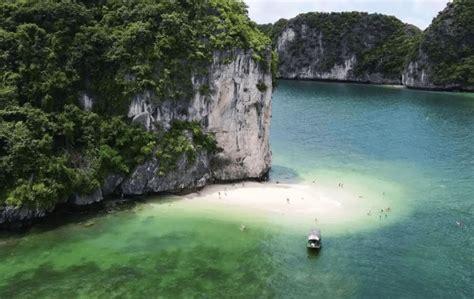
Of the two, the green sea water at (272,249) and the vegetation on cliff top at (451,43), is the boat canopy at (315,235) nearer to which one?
the green sea water at (272,249)

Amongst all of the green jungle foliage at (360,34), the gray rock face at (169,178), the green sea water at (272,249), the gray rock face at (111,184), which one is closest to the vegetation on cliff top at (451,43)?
the green jungle foliage at (360,34)

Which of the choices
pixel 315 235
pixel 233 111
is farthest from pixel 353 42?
pixel 315 235

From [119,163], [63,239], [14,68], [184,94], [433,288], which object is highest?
[14,68]

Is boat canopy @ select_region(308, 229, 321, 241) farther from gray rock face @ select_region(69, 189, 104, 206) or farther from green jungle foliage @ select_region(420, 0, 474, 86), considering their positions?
green jungle foliage @ select_region(420, 0, 474, 86)

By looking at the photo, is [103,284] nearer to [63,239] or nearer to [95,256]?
[95,256]

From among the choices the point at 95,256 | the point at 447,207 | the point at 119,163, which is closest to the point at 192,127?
the point at 119,163
